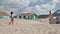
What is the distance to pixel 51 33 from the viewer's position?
10.2 meters

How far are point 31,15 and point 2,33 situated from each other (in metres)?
52.1

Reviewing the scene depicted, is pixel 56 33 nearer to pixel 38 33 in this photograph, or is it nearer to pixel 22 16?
pixel 38 33

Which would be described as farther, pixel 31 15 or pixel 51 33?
pixel 31 15

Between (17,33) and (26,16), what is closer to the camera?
(17,33)

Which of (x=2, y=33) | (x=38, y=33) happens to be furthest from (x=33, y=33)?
(x=2, y=33)

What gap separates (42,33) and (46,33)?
252mm

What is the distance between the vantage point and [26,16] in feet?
208

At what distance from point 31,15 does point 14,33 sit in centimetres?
5220

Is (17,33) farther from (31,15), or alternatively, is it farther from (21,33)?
(31,15)

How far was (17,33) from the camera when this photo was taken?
10562 mm

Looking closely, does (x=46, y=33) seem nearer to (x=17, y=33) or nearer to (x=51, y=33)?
(x=51, y=33)

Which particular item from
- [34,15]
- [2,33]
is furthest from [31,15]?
[2,33]

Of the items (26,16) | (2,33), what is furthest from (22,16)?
(2,33)

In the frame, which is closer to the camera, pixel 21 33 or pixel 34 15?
pixel 21 33
